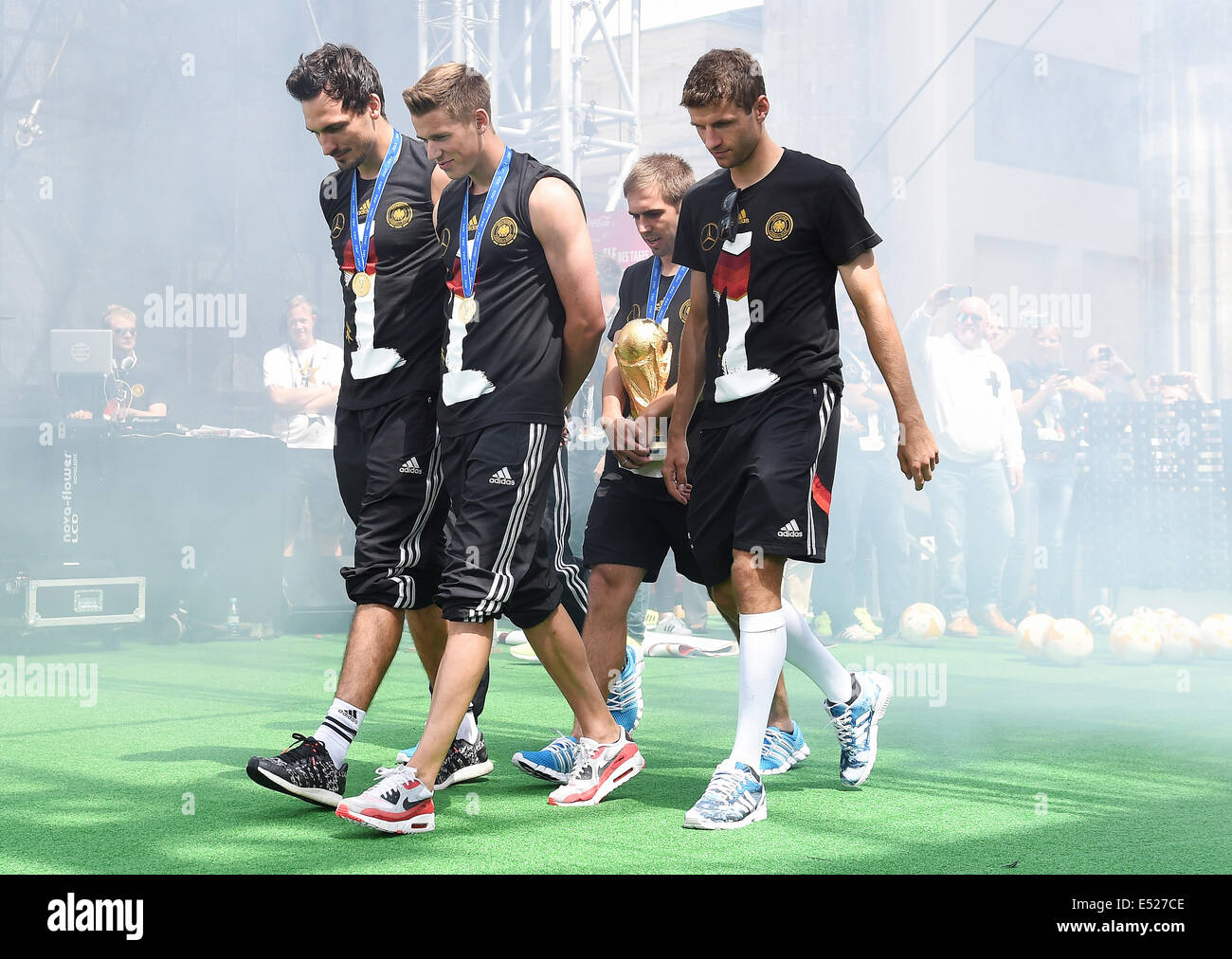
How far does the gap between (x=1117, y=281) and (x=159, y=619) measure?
6.99m

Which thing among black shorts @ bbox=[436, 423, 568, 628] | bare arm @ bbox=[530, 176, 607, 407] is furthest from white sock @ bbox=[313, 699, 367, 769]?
bare arm @ bbox=[530, 176, 607, 407]

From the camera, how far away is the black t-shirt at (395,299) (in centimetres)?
354

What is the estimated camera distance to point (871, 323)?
134 inches

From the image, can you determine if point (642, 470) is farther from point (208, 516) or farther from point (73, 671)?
point (208, 516)

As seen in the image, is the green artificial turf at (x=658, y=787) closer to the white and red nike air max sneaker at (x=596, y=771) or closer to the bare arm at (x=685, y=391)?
the white and red nike air max sneaker at (x=596, y=771)

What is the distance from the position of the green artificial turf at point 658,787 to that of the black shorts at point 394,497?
592mm

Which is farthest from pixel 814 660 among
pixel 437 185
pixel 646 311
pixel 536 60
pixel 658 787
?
pixel 536 60

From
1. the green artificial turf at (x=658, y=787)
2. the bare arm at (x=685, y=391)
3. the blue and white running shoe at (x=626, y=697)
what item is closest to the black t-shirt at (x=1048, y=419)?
the green artificial turf at (x=658, y=787)

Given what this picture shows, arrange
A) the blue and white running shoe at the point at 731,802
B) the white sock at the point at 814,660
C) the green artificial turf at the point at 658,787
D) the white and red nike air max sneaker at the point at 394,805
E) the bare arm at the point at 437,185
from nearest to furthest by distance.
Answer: the green artificial turf at the point at 658,787
the white and red nike air max sneaker at the point at 394,805
the blue and white running shoe at the point at 731,802
the bare arm at the point at 437,185
the white sock at the point at 814,660

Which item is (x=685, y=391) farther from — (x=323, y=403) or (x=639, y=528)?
(x=323, y=403)

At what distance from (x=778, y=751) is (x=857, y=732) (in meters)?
0.32

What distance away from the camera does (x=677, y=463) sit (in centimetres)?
371

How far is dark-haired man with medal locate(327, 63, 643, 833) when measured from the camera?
129 inches
